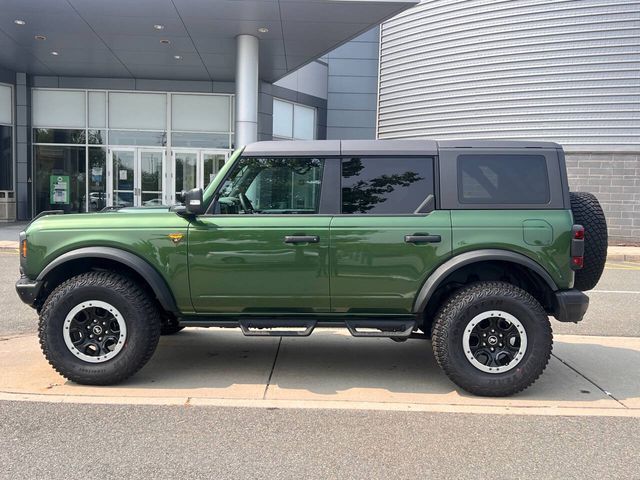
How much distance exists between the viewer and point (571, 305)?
4.19 meters

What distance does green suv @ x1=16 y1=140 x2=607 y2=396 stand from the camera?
4227mm

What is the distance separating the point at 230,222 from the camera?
4.34 meters

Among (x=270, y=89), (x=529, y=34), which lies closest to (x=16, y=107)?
(x=270, y=89)

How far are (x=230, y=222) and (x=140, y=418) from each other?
5.16ft

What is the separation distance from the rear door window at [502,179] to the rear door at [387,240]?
0.87ft

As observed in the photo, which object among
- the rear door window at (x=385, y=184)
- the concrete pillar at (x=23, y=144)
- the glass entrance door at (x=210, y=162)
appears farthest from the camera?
the glass entrance door at (x=210, y=162)

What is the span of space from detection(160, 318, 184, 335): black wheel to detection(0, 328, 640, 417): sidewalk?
0.10 m

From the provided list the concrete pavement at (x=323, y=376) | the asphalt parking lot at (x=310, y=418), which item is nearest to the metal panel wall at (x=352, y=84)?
the concrete pavement at (x=323, y=376)

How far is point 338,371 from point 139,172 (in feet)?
54.2

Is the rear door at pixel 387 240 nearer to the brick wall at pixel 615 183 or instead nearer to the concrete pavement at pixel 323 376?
the concrete pavement at pixel 323 376

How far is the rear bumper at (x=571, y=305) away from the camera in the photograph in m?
4.19

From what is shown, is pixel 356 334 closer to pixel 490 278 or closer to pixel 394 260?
pixel 394 260

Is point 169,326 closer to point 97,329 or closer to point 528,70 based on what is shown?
point 97,329

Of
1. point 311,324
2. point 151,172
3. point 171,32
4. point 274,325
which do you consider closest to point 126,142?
point 151,172
